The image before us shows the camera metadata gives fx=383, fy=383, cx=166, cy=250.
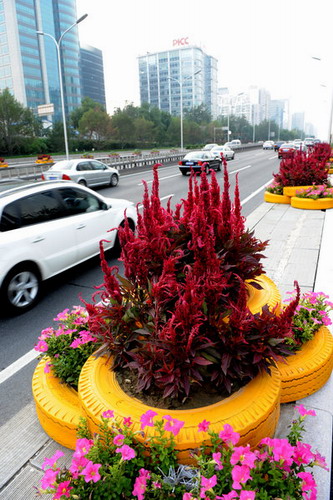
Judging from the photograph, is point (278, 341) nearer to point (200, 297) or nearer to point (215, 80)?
point (200, 297)

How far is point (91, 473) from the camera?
1801mm

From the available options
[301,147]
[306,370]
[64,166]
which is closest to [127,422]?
[306,370]

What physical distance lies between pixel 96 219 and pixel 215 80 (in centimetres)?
17620

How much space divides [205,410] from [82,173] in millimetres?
15978

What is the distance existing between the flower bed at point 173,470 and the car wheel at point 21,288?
128 inches

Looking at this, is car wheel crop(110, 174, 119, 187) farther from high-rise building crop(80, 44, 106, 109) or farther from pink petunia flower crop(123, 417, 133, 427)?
high-rise building crop(80, 44, 106, 109)

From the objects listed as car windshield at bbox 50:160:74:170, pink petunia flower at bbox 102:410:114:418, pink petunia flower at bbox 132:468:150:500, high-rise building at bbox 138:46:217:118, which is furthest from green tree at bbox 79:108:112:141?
high-rise building at bbox 138:46:217:118

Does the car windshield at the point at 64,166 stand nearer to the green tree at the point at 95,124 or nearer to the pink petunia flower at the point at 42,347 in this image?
the pink petunia flower at the point at 42,347

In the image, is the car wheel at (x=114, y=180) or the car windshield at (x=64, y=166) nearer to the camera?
the car windshield at (x=64, y=166)

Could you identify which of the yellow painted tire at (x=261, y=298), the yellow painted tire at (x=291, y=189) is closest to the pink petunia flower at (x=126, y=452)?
the yellow painted tire at (x=261, y=298)

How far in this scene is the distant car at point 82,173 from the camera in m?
16.5

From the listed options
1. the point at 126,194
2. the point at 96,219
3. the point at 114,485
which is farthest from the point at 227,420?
the point at 126,194

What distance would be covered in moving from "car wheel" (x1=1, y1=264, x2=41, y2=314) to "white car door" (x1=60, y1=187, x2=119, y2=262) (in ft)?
3.40

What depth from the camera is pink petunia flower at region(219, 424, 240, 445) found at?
1925 mm
